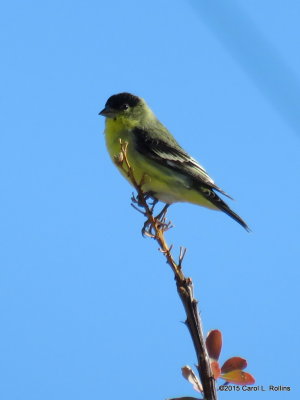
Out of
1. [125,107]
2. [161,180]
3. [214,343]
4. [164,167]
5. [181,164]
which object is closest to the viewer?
[214,343]

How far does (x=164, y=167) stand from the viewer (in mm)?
5203

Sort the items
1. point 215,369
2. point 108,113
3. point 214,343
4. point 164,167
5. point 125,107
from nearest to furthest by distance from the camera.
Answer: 1. point 215,369
2. point 214,343
3. point 164,167
4. point 108,113
5. point 125,107

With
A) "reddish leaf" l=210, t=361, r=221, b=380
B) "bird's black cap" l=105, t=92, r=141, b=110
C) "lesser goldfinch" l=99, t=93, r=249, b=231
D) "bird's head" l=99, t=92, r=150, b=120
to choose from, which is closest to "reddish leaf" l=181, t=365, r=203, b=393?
"reddish leaf" l=210, t=361, r=221, b=380

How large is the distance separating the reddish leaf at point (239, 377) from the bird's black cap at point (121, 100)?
469 centimetres

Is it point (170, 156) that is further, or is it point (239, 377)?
point (170, 156)

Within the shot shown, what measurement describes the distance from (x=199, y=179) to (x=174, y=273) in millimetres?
3733

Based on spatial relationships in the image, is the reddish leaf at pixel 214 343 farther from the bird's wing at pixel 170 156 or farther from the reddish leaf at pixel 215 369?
the bird's wing at pixel 170 156

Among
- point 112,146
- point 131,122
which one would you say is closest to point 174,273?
point 112,146

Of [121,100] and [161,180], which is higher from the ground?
[121,100]

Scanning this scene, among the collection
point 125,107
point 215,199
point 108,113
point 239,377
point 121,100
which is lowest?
point 239,377

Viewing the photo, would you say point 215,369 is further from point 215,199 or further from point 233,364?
point 215,199

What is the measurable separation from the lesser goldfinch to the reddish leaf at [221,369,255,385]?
11.3ft

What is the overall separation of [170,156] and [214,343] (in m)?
3.90

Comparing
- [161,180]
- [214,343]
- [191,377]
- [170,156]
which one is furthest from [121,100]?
[191,377]
